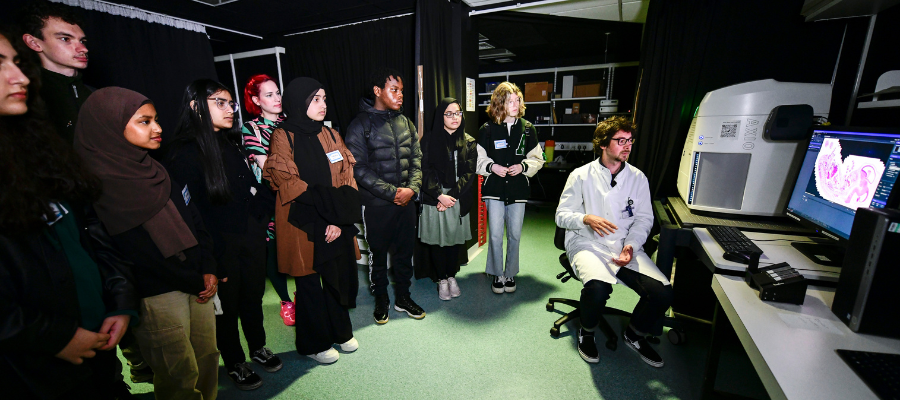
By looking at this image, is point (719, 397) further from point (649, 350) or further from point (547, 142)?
point (547, 142)

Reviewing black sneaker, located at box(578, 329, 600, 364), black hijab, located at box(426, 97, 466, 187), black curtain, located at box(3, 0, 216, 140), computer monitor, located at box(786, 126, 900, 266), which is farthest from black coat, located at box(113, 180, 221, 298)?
black curtain, located at box(3, 0, 216, 140)

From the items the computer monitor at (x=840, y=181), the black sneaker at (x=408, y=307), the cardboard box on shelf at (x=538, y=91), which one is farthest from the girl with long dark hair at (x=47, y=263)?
the cardboard box on shelf at (x=538, y=91)

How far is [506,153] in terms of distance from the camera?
8.32 ft

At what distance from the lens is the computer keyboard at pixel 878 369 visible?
74cm

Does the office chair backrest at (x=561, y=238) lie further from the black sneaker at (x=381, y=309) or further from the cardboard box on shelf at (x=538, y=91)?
the cardboard box on shelf at (x=538, y=91)

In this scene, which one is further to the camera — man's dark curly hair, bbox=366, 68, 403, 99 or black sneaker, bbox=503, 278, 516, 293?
black sneaker, bbox=503, 278, 516, 293

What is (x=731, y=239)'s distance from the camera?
5.09 feet

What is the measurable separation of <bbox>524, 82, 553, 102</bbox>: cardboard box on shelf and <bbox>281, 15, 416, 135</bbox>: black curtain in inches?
115

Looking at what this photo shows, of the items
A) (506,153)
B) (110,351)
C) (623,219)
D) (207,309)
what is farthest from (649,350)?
(110,351)

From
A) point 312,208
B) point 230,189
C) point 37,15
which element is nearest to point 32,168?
point 230,189

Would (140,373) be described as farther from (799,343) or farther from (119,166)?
(799,343)

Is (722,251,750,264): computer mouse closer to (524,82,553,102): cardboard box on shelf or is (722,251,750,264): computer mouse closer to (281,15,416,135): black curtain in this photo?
(281,15,416,135): black curtain

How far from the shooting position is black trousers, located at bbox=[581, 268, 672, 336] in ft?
5.75

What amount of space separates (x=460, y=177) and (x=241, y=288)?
1.51 meters
